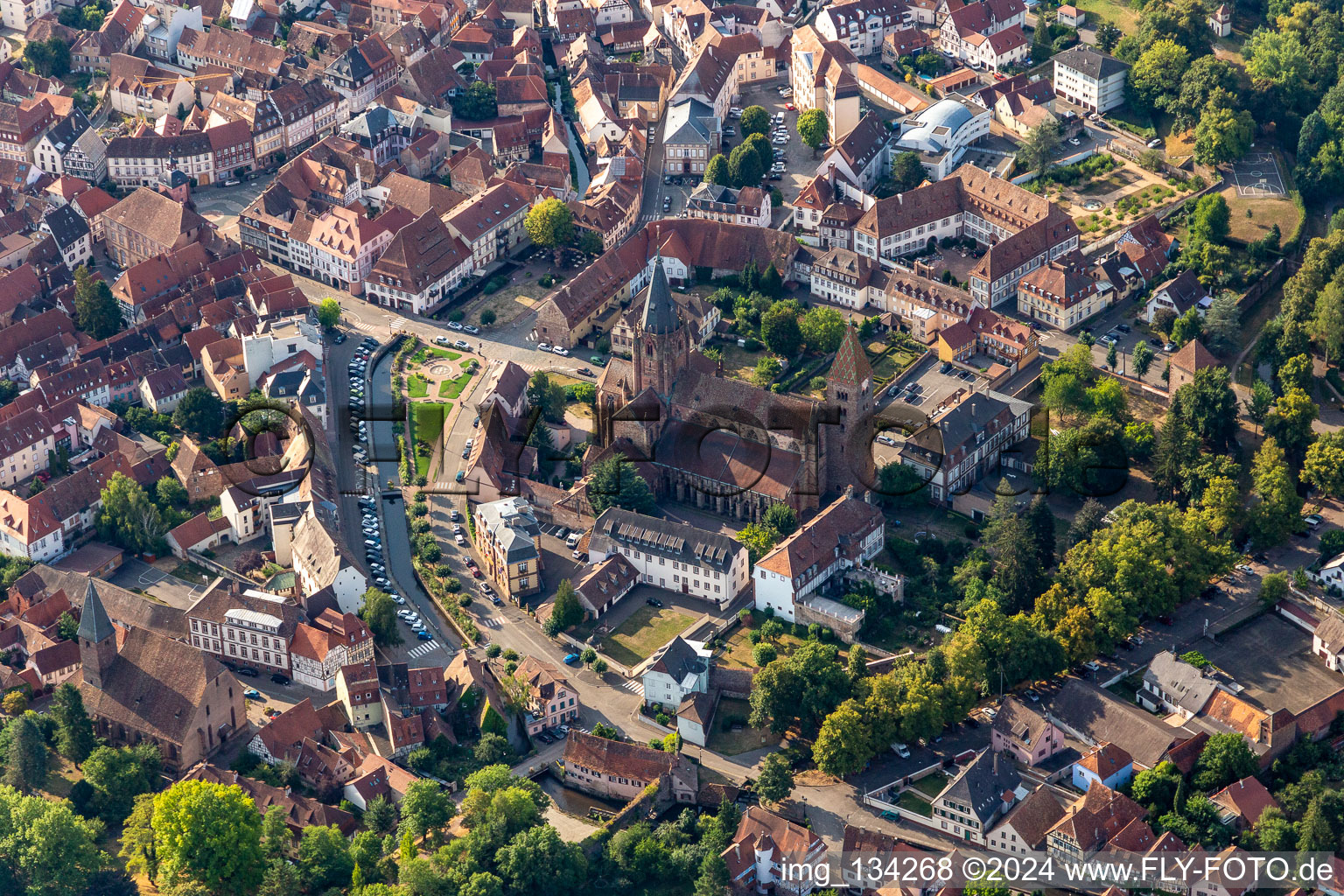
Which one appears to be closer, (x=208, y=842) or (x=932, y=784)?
(x=208, y=842)

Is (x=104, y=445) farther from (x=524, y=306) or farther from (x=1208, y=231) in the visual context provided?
(x=1208, y=231)

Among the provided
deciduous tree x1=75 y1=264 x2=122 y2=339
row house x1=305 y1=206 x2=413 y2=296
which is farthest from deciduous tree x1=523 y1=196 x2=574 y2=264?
deciduous tree x1=75 y1=264 x2=122 y2=339

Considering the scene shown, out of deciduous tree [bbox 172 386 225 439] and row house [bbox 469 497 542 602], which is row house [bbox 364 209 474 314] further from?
row house [bbox 469 497 542 602]

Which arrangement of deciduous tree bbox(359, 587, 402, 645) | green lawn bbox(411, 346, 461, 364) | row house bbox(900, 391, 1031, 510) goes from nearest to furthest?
deciduous tree bbox(359, 587, 402, 645) < row house bbox(900, 391, 1031, 510) < green lawn bbox(411, 346, 461, 364)

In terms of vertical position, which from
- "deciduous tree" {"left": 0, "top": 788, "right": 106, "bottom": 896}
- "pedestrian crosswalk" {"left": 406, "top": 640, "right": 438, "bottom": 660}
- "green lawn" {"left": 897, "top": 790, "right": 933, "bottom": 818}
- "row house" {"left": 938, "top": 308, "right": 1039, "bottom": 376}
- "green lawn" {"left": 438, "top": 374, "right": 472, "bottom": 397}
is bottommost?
"green lawn" {"left": 897, "top": 790, "right": 933, "bottom": 818}

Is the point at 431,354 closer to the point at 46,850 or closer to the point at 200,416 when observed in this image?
the point at 200,416

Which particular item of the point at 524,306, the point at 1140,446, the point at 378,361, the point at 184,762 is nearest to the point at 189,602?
the point at 184,762

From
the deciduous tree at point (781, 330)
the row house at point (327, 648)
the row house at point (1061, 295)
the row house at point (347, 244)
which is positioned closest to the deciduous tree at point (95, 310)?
the row house at point (347, 244)

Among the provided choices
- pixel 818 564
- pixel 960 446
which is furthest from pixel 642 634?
pixel 960 446
